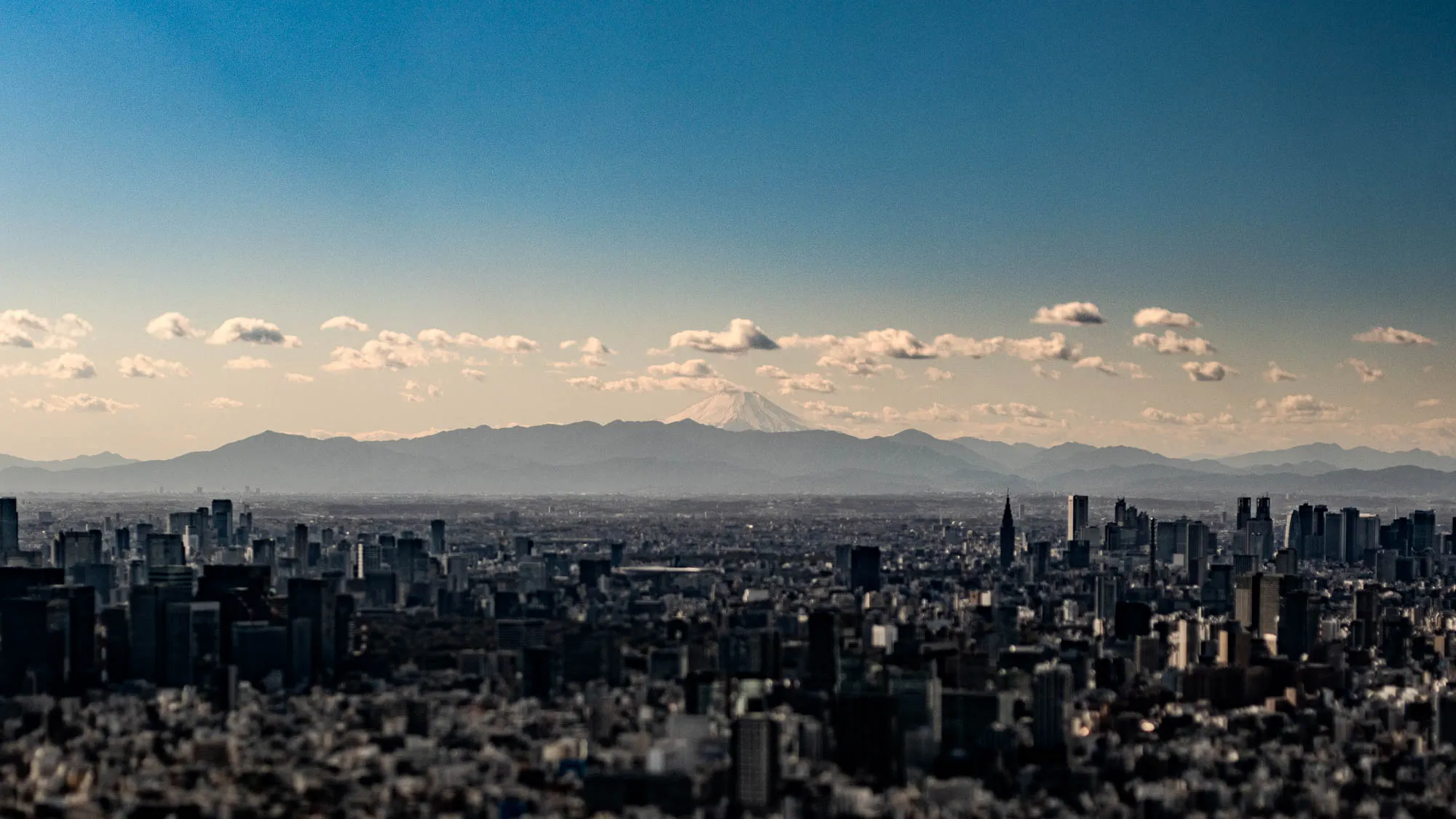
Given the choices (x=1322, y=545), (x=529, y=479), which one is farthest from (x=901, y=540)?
(x=529, y=479)

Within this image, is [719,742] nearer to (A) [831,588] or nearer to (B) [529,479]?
(A) [831,588]

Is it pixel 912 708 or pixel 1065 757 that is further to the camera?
pixel 912 708

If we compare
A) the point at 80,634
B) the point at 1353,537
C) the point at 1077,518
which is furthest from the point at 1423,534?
the point at 80,634

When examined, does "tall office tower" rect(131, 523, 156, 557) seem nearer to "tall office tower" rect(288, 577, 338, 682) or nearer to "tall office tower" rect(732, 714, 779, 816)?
"tall office tower" rect(288, 577, 338, 682)

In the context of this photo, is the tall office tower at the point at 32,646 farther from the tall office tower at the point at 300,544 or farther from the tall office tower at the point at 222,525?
the tall office tower at the point at 222,525

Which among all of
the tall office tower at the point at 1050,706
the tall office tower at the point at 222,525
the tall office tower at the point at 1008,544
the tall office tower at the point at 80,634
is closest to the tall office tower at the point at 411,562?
the tall office tower at the point at 222,525
